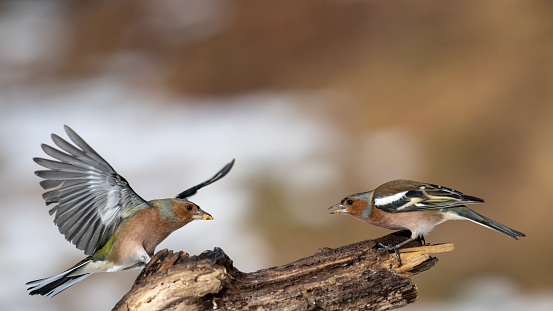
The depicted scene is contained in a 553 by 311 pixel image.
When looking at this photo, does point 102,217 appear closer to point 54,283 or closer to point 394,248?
point 54,283

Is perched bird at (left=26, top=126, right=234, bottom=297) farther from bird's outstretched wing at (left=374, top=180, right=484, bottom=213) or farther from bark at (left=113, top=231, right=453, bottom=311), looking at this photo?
bird's outstretched wing at (left=374, top=180, right=484, bottom=213)

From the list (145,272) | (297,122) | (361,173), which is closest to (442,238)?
(361,173)

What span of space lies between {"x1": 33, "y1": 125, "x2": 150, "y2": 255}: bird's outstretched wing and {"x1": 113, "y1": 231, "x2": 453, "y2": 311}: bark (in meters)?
0.63

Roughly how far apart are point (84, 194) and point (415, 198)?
7.85ft

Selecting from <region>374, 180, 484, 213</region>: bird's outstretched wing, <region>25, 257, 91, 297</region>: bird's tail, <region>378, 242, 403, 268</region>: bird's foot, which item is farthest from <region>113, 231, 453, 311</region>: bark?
<region>25, 257, 91, 297</region>: bird's tail

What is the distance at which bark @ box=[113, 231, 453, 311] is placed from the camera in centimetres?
359

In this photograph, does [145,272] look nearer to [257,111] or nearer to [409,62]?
[257,111]

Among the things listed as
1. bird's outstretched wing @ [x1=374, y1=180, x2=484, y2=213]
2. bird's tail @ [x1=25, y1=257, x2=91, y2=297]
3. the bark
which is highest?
bird's outstretched wing @ [x1=374, y1=180, x2=484, y2=213]

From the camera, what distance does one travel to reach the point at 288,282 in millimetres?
3848

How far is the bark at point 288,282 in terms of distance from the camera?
359 centimetres

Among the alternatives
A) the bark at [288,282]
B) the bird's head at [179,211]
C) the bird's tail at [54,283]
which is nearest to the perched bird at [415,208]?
the bark at [288,282]

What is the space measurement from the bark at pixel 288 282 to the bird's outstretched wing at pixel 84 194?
63 cm

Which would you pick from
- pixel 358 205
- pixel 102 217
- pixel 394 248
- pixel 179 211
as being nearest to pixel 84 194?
pixel 102 217

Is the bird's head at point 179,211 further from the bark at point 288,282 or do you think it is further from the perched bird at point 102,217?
the bark at point 288,282
